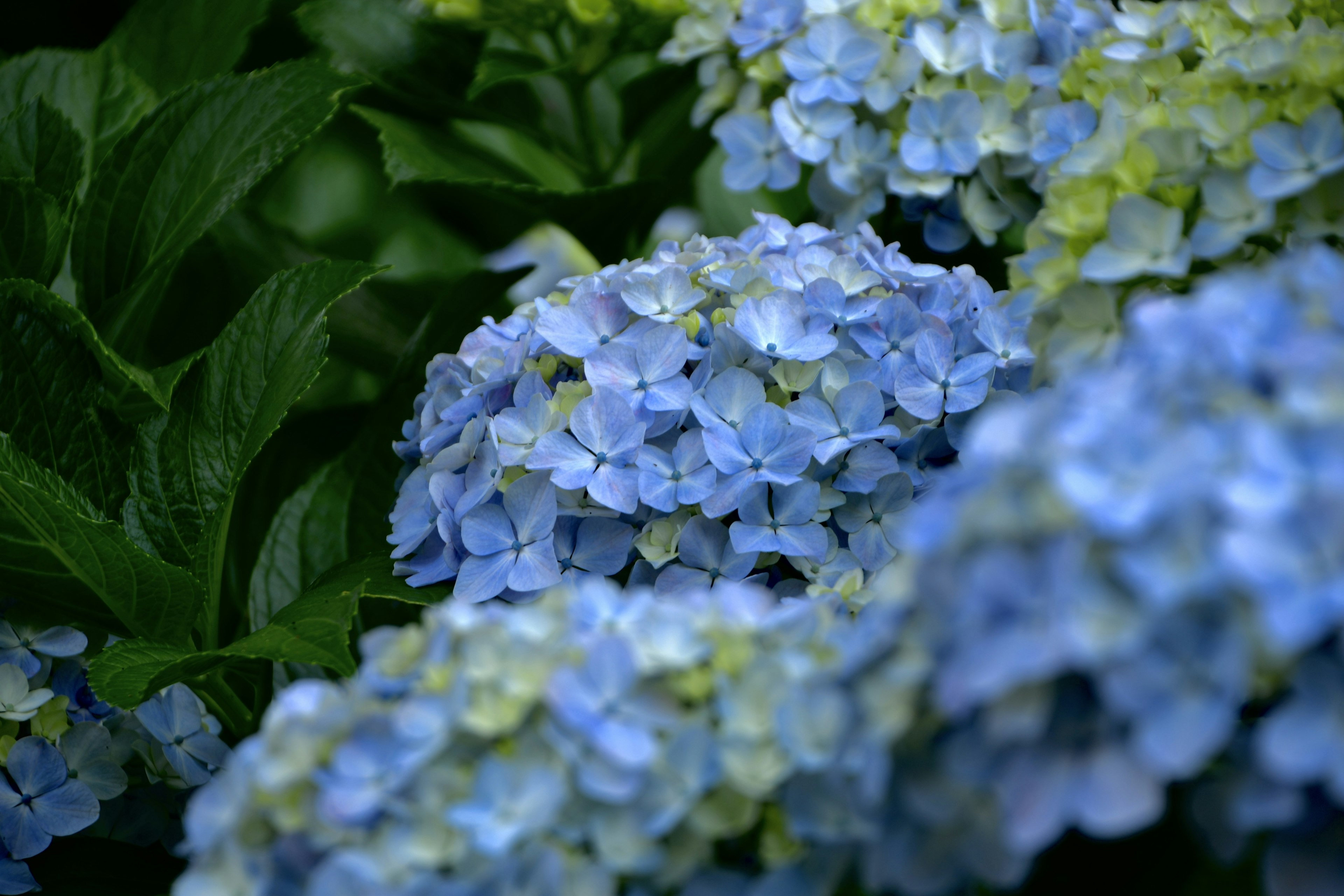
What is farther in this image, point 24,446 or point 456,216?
point 456,216

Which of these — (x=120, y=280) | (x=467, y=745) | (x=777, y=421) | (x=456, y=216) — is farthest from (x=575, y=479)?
(x=456, y=216)

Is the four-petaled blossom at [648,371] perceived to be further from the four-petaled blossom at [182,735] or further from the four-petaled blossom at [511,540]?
the four-petaled blossom at [182,735]

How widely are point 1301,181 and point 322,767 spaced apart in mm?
368

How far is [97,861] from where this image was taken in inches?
23.2

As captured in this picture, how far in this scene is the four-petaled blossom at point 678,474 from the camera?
0.51 meters

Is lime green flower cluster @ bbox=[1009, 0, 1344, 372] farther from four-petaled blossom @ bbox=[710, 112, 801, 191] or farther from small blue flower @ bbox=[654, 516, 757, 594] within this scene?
four-petaled blossom @ bbox=[710, 112, 801, 191]

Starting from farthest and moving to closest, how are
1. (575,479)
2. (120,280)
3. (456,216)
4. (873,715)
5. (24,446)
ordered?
(456,216) → (120,280) → (24,446) → (575,479) → (873,715)

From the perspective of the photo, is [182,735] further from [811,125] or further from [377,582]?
[811,125]

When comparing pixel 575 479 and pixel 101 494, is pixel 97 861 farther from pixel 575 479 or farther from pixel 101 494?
pixel 575 479

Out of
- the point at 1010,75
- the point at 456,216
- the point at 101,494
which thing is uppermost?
the point at 1010,75

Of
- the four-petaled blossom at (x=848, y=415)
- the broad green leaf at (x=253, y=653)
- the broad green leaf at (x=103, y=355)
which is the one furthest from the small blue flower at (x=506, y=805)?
the broad green leaf at (x=103, y=355)

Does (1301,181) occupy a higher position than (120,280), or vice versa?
(1301,181)

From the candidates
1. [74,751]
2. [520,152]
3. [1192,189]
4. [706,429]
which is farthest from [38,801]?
[520,152]

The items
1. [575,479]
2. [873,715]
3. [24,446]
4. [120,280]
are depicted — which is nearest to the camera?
[873,715]
